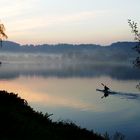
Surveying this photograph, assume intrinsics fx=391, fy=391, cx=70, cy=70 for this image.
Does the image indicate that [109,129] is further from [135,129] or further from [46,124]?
[46,124]

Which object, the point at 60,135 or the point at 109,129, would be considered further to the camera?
the point at 109,129

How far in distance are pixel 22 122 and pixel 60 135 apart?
1.79 metres

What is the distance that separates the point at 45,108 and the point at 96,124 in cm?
2359

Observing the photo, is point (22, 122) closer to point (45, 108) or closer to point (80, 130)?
point (80, 130)

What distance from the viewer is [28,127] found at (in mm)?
16562

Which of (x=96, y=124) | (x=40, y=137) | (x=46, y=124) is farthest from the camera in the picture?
(x=96, y=124)

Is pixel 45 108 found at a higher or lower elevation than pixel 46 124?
lower

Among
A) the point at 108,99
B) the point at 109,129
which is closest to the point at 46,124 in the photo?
the point at 109,129

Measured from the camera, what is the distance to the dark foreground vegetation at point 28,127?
51.2ft

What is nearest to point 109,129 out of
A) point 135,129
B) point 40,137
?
point 135,129

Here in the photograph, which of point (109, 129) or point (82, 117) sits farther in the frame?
point (82, 117)

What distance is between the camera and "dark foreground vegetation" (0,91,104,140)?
15617mm

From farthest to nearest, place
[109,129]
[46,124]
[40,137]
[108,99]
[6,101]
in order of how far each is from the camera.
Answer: [108,99] → [109,129] → [6,101] → [46,124] → [40,137]

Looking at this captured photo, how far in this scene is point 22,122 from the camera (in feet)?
56.4
